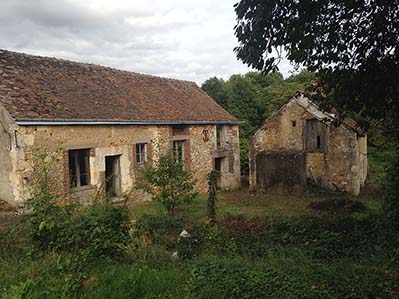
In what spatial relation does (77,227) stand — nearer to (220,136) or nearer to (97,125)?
(97,125)

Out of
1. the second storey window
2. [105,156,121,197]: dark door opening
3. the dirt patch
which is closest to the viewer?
the dirt patch

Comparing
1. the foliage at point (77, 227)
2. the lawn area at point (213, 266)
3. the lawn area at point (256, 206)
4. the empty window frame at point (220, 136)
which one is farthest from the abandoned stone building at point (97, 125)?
the lawn area at point (213, 266)

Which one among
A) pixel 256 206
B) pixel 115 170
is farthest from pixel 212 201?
pixel 115 170

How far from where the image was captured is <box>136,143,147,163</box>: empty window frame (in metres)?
15.1

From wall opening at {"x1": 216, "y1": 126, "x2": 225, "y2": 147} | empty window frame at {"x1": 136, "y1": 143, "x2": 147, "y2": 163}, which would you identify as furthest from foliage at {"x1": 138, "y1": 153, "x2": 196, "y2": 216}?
wall opening at {"x1": 216, "y1": 126, "x2": 225, "y2": 147}

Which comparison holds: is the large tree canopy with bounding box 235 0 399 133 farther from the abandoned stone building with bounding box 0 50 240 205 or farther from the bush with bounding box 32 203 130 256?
the abandoned stone building with bounding box 0 50 240 205

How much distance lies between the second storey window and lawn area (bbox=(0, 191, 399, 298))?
6715mm

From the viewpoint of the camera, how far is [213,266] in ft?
14.6

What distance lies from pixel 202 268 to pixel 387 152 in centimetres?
1712

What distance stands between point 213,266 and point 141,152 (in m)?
11.3

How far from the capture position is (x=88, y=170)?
13.0m

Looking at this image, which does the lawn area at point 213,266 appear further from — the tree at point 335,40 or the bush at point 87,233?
the tree at point 335,40

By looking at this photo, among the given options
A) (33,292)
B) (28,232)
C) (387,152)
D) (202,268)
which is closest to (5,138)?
(28,232)

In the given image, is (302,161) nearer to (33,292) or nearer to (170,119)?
(170,119)
